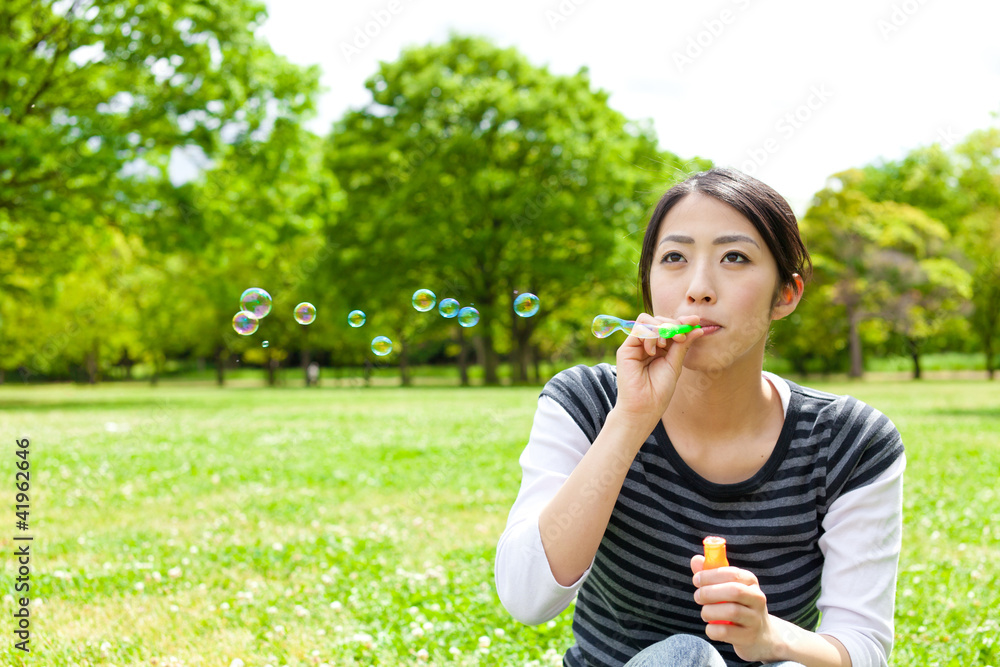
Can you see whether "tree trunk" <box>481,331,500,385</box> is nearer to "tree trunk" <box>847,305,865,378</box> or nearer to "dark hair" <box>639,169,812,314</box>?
"tree trunk" <box>847,305,865,378</box>

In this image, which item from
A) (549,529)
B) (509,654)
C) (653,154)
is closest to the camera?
(549,529)

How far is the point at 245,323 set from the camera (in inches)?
162

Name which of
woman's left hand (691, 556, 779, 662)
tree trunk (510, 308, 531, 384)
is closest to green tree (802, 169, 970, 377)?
tree trunk (510, 308, 531, 384)

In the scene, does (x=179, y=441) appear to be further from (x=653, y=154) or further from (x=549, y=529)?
(x=653, y=154)

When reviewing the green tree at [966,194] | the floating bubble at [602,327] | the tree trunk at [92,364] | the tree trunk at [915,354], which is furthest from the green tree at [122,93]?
the tree trunk at [915,354]

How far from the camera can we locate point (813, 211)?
38594 mm

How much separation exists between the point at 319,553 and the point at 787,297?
4.04 meters

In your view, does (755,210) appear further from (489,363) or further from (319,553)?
(489,363)

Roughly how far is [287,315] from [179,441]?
95.0 ft

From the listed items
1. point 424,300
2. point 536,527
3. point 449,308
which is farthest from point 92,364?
point 536,527

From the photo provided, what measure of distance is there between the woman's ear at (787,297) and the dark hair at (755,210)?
13 millimetres

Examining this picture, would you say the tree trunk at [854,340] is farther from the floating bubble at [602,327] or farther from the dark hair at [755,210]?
the dark hair at [755,210]

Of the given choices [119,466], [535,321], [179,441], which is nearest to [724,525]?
[119,466]

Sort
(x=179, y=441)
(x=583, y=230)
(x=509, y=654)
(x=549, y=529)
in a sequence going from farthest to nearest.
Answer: (x=583, y=230), (x=179, y=441), (x=509, y=654), (x=549, y=529)
